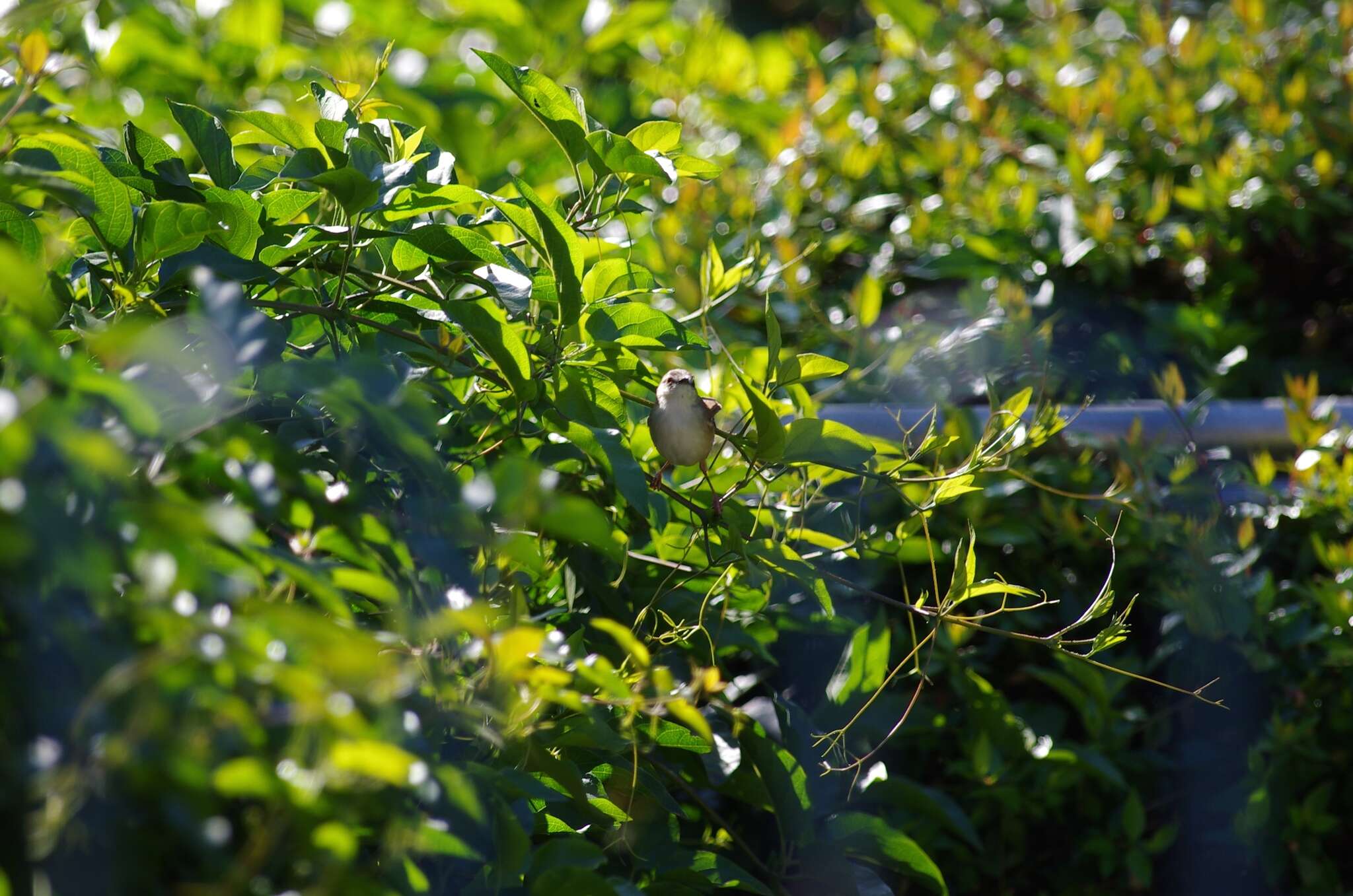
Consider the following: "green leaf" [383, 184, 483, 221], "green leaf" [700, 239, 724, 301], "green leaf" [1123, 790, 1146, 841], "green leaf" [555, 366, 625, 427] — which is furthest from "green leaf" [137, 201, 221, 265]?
"green leaf" [1123, 790, 1146, 841]

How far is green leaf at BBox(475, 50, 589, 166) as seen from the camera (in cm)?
80

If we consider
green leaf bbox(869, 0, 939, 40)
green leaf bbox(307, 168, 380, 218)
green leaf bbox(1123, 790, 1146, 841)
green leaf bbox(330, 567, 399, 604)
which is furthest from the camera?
green leaf bbox(869, 0, 939, 40)

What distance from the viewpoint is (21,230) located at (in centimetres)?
75

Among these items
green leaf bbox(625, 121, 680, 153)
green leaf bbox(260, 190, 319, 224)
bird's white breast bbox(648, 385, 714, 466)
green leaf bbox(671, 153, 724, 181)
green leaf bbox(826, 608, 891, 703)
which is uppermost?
green leaf bbox(260, 190, 319, 224)

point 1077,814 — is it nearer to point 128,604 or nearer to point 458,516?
point 458,516

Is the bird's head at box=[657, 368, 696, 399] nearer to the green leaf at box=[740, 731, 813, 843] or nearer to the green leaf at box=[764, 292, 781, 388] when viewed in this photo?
the green leaf at box=[764, 292, 781, 388]

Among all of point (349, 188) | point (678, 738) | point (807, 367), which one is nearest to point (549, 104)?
point (349, 188)

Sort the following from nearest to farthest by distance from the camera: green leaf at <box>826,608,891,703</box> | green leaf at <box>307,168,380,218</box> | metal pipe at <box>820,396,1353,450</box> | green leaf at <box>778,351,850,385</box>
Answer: green leaf at <box>307,168,380,218</box>, green leaf at <box>778,351,850,385</box>, green leaf at <box>826,608,891,703</box>, metal pipe at <box>820,396,1353,450</box>

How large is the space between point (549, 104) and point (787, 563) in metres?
0.38

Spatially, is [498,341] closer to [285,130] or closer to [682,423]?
[682,423]

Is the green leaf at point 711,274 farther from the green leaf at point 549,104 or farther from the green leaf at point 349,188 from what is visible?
the green leaf at point 349,188

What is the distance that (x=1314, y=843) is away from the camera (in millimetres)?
1278

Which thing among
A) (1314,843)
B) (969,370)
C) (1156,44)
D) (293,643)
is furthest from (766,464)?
(1156,44)

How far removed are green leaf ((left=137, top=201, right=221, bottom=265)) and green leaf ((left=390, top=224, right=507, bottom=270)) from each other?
13cm
